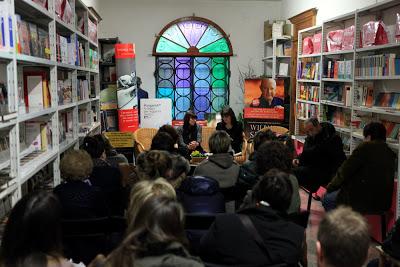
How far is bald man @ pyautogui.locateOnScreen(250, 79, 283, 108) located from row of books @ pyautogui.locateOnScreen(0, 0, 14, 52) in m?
5.95

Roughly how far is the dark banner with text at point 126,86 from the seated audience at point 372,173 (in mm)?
4144

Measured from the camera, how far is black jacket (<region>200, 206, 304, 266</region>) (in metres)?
2.10

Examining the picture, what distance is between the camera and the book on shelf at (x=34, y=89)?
3422 mm

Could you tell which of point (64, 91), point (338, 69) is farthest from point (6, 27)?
point (338, 69)

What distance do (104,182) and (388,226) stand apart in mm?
2773

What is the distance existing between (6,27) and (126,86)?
4.89m

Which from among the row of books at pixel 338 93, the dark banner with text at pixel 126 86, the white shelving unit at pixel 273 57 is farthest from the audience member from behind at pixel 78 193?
the white shelving unit at pixel 273 57

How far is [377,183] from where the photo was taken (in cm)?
404

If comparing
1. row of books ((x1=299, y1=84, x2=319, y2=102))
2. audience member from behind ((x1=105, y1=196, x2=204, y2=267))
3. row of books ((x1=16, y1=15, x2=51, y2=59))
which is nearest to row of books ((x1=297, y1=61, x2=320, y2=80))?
row of books ((x1=299, y1=84, x2=319, y2=102))

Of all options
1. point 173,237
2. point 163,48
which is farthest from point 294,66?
point 173,237

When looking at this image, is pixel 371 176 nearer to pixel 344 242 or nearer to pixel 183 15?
pixel 344 242

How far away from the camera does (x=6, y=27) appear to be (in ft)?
7.88

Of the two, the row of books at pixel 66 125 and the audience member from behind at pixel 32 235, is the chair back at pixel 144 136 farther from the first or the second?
the audience member from behind at pixel 32 235

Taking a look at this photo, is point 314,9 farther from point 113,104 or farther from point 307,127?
point 113,104
